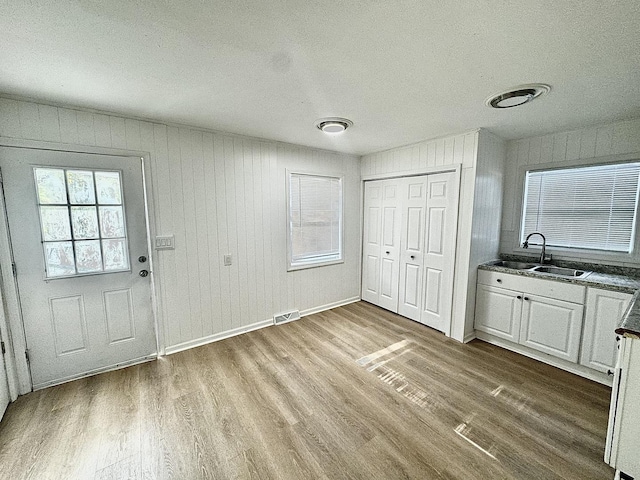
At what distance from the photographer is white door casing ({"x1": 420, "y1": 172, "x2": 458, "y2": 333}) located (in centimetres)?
304

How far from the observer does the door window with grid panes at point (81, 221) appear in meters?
2.15

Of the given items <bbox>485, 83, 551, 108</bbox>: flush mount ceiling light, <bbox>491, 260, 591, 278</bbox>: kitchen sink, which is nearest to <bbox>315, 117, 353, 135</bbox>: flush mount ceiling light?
<bbox>485, 83, 551, 108</bbox>: flush mount ceiling light

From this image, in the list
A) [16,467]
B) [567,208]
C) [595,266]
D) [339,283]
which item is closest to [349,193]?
[339,283]

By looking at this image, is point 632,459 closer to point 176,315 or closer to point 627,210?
point 627,210

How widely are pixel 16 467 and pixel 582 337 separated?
4330 millimetres

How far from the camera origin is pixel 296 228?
3.58 m

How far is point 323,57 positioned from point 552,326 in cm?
315

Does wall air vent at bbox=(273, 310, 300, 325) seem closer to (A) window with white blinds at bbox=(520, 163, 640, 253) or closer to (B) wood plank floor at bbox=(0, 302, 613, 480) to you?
(B) wood plank floor at bbox=(0, 302, 613, 480)

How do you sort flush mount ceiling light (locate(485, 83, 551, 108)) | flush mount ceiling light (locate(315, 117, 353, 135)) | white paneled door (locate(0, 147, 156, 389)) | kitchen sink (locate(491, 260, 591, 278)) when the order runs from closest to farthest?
flush mount ceiling light (locate(485, 83, 551, 108)), white paneled door (locate(0, 147, 156, 389)), flush mount ceiling light (locate(315, 117, 353, 135)), kitchen sink (locate(491, 260, 591, 278))

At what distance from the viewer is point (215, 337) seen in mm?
3020

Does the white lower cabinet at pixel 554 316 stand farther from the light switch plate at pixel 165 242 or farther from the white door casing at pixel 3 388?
the white door casing at pixel 3 388

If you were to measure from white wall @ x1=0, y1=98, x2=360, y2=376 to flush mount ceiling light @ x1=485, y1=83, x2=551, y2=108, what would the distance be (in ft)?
7.08

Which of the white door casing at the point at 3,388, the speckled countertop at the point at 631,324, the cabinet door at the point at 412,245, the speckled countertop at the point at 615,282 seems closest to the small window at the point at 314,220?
the cabinet door at the point at 412,245

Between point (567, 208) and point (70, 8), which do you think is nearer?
point (70, 8)
